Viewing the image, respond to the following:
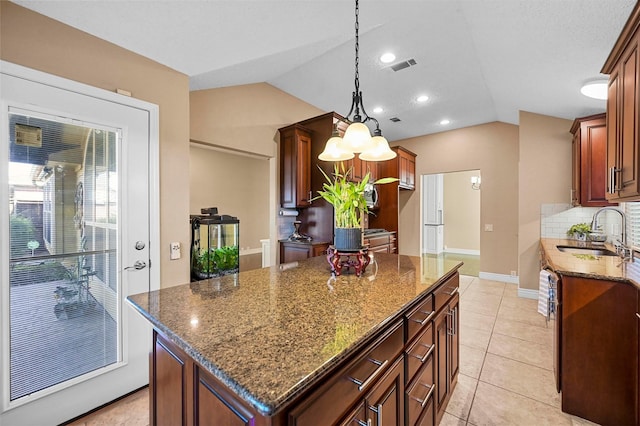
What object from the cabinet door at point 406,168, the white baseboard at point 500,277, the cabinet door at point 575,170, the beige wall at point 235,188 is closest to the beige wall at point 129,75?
the beige wall at point 235,188

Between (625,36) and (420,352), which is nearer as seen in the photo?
(420,352)

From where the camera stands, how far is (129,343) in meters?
2.09

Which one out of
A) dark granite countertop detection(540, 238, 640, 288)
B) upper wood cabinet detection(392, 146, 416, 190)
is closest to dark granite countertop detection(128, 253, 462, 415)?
dark granite countertop detection(540, 238, 640, 288)

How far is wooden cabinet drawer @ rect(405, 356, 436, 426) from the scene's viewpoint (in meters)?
1.29

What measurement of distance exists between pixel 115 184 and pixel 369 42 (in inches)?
103

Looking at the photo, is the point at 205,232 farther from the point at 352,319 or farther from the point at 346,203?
the point at 352,319

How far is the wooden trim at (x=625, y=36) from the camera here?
1.51 metres

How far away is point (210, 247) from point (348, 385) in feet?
8.16

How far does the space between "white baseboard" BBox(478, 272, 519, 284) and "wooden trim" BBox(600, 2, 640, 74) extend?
4.16m

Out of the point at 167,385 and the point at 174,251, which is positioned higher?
the point at 174,251

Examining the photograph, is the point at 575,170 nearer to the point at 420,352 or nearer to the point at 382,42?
the point at 382,42

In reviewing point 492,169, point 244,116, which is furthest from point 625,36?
point 492,169

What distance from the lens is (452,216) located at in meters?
8.87

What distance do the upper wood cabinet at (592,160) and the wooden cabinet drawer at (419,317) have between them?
124 inches
